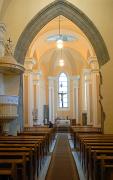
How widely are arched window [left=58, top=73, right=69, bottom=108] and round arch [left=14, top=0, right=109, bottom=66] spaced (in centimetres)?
1687

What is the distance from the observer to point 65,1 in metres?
14.9

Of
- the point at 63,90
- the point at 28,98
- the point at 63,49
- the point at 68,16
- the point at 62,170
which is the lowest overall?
the point at 62,170

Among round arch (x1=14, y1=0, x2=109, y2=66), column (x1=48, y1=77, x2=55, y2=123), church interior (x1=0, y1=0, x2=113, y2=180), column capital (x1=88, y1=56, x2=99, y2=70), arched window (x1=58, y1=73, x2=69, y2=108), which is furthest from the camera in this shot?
arched window (x1=58, y1=73, x2=69, y2=108)

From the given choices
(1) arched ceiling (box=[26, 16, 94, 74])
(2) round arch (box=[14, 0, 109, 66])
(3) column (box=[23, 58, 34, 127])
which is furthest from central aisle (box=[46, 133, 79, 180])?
(1) arched ceiling (box=[26, 16, 94, 74])

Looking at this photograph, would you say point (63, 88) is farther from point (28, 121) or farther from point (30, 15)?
point (30, 15)

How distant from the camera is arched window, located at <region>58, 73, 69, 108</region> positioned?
31.9 m

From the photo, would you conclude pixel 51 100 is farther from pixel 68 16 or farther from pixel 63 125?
pixel 68 16

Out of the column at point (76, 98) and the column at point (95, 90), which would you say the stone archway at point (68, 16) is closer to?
the column at point (95, 90)

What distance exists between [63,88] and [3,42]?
18610 mm

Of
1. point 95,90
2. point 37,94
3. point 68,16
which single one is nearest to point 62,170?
point 68,16

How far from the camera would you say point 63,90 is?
32281 mm

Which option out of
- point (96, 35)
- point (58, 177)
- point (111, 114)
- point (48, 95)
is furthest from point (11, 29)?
point (48, 95)

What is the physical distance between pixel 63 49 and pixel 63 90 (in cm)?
525

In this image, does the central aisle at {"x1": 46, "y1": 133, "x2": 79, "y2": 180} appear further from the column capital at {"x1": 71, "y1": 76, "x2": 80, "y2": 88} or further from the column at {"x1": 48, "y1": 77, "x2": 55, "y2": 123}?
the column capital at {"x1": 71, "y1": 76, "x2": 80, "y2": 88}
